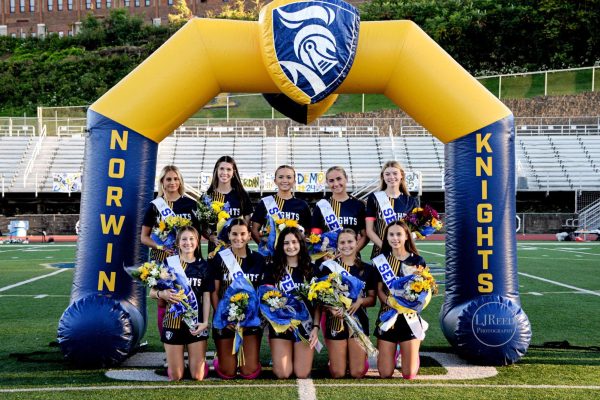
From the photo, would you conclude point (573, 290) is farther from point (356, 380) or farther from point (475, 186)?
point (356, 380)

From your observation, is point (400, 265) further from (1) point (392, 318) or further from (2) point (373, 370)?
(2) point (373, 370)

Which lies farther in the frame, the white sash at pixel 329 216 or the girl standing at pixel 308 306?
the white sash at pixel 329 216

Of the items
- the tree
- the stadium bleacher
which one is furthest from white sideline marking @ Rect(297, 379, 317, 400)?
the tree

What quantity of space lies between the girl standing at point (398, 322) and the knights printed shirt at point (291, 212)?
2.63ft

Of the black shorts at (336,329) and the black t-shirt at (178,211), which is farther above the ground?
the black t-shirt at (178,211)

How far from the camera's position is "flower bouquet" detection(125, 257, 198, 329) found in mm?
4844

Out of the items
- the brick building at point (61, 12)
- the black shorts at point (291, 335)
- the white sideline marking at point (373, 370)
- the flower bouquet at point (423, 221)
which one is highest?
the brick building at point (61, 12)

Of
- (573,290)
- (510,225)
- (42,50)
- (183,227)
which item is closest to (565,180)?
(573,290)

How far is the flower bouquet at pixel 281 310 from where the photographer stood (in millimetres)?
4902

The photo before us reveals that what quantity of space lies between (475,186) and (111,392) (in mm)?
3096

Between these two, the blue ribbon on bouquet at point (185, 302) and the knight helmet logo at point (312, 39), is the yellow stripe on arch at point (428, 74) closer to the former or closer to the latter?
the knight helmet logo at point (312, 39)

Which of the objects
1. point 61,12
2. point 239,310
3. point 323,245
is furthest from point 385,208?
point 61,12

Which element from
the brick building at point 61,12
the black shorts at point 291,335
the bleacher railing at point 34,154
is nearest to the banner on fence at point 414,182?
the bleacher railing at point 34,154

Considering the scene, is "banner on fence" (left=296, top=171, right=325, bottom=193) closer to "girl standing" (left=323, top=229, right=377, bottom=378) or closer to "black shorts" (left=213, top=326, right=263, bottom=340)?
"girl standing" (left=323, top=229, right=377, bottom=378)
